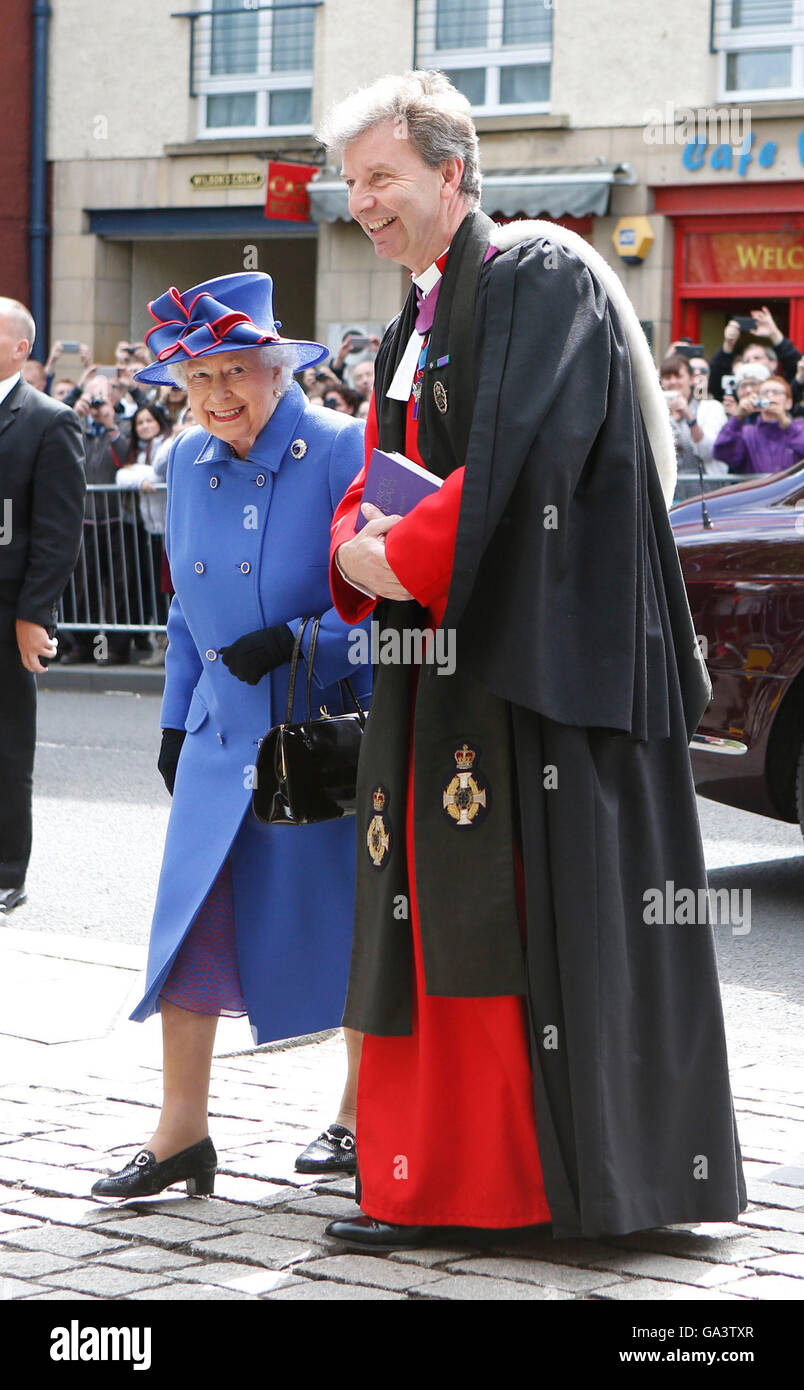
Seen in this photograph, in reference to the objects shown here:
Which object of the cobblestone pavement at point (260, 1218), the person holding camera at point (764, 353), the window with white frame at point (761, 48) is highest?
the window with white frame at point (761, 48)

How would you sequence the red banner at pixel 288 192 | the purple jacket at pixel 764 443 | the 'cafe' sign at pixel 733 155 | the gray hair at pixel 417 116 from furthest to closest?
the red banner at pixel 288 192 < the 'cafe' sign at pixel 733 155 < the purple jacket at pixel 764 443 < the gray hair at pixel 417 116

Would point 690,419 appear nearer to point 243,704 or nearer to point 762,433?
point 762,433

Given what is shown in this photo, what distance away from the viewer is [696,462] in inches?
525

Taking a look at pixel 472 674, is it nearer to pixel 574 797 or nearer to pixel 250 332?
pixel 574 797

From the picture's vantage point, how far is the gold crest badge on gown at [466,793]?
12.4 ft

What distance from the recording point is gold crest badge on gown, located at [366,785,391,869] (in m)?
3.88

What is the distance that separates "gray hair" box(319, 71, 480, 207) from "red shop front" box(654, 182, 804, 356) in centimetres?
1588

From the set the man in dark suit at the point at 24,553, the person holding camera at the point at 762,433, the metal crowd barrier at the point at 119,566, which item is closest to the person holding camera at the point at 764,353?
the person holding camera at the point at 762,433

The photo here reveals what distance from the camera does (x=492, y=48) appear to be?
21.1m

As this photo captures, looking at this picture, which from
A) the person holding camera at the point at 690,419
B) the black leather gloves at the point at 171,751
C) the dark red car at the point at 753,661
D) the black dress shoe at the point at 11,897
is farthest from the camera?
the person holding camera at the point at 690,419

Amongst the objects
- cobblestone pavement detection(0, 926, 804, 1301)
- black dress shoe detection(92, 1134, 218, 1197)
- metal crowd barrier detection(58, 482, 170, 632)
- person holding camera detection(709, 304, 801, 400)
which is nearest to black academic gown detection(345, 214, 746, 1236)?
cobblestone pavement detection(0, 926, 804, 1301)

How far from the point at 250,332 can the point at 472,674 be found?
98 centimetres

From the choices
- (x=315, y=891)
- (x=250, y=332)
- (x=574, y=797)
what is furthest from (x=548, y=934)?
(x=250, y=332)

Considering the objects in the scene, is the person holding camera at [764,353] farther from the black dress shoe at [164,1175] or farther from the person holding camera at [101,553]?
the black dress shoe at [164,1175]
